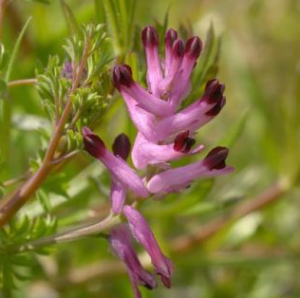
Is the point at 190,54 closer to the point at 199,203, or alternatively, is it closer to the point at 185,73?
the point at 185,73

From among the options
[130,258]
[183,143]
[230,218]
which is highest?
[183,143]

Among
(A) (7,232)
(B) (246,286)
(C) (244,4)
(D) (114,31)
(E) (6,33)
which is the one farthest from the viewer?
(C) (244,4)

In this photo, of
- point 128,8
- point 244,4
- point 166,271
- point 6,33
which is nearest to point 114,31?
point 128,8

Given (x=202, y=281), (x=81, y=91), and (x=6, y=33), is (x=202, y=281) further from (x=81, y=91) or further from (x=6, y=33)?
(x=81, y=91)

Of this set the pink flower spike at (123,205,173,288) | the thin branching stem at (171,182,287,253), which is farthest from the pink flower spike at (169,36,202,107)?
the thin branching stem at (171,182,287,253)

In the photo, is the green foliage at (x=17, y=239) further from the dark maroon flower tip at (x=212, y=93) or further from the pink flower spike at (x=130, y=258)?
the dark maroon flower tip at (x=212, y=93)

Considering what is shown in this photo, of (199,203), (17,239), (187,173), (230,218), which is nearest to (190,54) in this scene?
(187,173)

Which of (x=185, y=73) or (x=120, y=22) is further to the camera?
(x=120, y=22)
